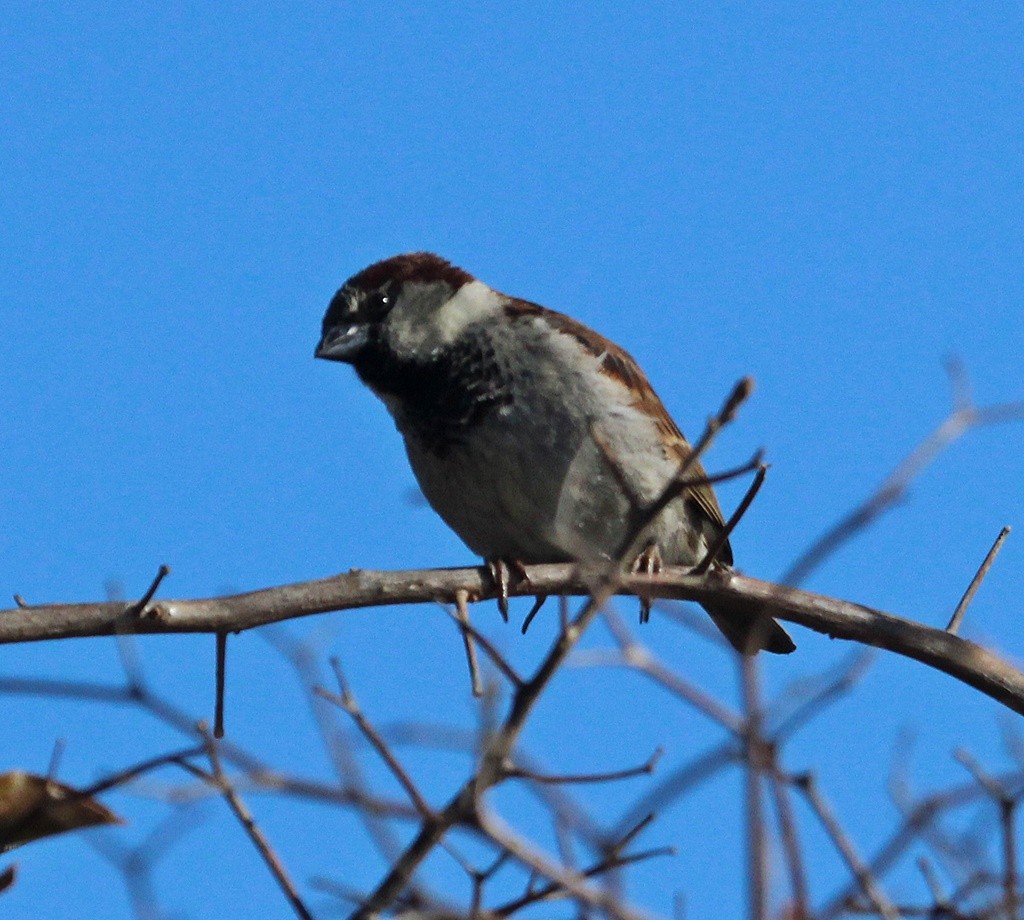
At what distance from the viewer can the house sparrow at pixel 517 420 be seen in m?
4.97

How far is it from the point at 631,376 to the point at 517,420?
0.64 meters

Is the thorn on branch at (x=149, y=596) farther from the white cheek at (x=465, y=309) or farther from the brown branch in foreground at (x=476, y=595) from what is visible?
the white cheek at (x=465, y=309)

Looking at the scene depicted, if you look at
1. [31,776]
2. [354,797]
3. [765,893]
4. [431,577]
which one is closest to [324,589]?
[431,577]

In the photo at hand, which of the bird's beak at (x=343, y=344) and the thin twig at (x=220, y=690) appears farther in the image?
the bird's beak at (x=343, y=344)

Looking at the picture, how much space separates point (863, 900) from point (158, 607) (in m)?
1.90

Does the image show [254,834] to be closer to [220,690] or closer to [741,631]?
[220,690]

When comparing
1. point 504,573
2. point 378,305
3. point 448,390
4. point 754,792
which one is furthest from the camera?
point 378,305

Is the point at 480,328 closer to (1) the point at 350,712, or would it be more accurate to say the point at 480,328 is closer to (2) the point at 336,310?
(2) the point at 336,310

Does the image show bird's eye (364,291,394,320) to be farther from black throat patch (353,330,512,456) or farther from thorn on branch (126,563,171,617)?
thorn on branch (126,563,171,617)

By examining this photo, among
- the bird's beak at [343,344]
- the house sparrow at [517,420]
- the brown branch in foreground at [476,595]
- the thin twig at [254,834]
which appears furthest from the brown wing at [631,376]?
the thin twig at [254,834]

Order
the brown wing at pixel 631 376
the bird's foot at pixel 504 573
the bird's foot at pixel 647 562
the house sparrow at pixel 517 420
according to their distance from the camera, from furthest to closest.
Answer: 1. the brown wing at pixel 631 376
2. the house sparrow at pixel 517 420
3. the bird's foot at pixel 647 562
4. the bird's foot at pixel 504 573

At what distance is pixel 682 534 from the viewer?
539cm

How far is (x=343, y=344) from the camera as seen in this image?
5477mm

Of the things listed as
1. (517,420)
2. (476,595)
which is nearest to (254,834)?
(476,595)
